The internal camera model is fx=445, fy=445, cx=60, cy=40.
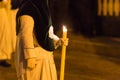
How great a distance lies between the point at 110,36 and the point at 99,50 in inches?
47.2

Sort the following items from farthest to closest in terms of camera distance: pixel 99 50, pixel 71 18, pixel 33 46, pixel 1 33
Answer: pixel 71 18 < pixel 99 50 < pixel 1 33 < pixel 33 46

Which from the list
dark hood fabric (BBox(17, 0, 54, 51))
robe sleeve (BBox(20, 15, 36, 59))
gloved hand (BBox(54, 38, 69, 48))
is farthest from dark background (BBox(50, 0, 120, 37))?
robe sleeve (BBox(20, 15, 36, 59))

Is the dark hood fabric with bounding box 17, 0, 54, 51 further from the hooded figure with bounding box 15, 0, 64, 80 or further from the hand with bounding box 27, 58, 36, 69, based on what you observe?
the hand with bounding box 27, 58, 36, 69

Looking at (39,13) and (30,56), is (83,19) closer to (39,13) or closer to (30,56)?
(39,13)

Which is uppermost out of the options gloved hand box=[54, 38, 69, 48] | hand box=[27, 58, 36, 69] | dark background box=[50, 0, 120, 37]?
dark background box=[50, 0, 120, 37]

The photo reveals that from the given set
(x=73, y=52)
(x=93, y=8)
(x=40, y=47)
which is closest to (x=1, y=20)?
(x=73, y=52)

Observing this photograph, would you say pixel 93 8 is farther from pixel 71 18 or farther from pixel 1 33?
pixel 1 33

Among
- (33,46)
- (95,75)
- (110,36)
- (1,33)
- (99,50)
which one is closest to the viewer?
(33,46)

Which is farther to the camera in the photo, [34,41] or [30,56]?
[34,41]

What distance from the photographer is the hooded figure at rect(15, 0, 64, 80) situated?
15.8 ft

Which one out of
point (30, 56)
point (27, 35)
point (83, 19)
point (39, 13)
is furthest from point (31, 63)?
point (83, 19)

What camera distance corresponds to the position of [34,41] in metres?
4.98

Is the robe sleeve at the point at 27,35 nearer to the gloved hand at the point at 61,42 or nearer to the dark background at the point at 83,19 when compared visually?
the gloved hand at the point at 61,42

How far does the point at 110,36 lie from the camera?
1099cm
